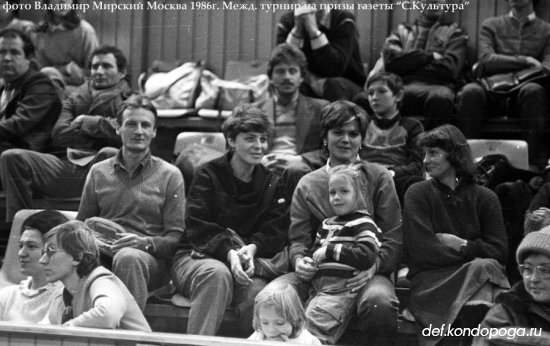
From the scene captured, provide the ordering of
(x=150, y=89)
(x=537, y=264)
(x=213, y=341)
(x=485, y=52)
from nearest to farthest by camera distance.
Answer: (x=537, y=264)
(x=213, y=341)
(x=485, y=52)
(x=150, y=89)

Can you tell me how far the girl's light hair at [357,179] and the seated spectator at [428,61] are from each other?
33cm

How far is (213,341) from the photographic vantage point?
132 inches

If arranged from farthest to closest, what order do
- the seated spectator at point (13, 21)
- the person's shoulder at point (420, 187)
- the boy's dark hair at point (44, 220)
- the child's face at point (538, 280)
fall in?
the seated spectator at point (13, 21), the boy's dark hair at point (44, 220), the person's shoulder at point (420, 187), the child's face at point (538, 280)

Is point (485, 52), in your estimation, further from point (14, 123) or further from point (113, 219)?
point (14, 123)

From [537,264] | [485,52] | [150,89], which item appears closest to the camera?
[537,264]

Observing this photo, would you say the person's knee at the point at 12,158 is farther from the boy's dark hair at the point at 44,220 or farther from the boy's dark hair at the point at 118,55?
the boy's dark hair at the point at 118,55

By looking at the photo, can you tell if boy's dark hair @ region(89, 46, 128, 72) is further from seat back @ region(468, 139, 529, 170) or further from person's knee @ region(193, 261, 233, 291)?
seat back @ region(468, 139, 529, 170)

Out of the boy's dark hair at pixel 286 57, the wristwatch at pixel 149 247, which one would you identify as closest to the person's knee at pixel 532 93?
the boy's dark hair at pixel 286 57

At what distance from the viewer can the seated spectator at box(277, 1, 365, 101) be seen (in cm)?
379

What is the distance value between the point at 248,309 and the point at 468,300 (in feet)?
2.40

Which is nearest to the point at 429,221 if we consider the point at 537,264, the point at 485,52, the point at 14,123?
the point at 537,264

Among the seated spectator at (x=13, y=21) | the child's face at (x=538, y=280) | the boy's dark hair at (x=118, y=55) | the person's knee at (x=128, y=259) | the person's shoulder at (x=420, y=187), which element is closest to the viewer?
the child's face at (x=538, y=280)

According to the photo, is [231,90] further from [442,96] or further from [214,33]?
[442,96]

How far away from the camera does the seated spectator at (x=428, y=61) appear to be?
12.0ft
